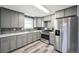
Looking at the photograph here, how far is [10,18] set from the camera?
3631 mm

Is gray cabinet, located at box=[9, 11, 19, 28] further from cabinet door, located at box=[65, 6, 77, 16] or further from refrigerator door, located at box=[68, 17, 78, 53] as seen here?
refrigerator door, located at box=[68, 17, 78, 53]

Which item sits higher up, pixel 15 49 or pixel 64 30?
pixel 64 30

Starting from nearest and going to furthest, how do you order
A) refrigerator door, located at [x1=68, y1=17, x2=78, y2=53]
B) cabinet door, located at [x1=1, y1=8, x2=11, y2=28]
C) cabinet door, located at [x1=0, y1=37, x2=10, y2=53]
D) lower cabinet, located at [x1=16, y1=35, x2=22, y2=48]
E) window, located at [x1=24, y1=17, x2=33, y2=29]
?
1. refrigerator door, located at [x1=68, y1=17, x2=78, y2=53]
2. cabinet door, located at [x1=0, y1=37, x2=10, y2=53]
3. cabinet door, located at [x1=1, y1=8, x2=11, y2=28]
4. lower cabinet, located at [x1=16, y1=35, x2=22, y2=48]
5. window, located at [x1=24, y1=17, x2=33, y2=29]

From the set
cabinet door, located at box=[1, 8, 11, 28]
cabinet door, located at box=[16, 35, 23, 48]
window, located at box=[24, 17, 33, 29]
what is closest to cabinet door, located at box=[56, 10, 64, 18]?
cabinet door, located at box=[16, 35, 23, 48]

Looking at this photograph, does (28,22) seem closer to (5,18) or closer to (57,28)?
(5,18)

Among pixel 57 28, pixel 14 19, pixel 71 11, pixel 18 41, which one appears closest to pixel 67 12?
pixel 71 11

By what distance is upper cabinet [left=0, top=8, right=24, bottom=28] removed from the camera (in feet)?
10.7

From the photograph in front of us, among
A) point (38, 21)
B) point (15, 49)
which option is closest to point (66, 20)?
point (15, 49)

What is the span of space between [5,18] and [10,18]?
12.0 inches

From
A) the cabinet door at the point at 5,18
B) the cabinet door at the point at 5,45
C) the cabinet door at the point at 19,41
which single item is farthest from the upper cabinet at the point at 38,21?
the cabinet door at the point at 5,45

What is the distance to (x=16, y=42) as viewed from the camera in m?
3.68

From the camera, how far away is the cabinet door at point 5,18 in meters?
3.22
